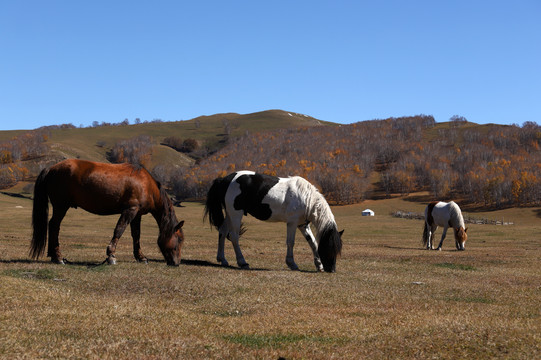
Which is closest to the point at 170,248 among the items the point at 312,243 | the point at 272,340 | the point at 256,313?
the point at 312,243

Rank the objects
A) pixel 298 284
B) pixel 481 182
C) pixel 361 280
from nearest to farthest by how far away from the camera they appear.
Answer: pixel 298 284 < pixel 361 280 < pixel 481 182

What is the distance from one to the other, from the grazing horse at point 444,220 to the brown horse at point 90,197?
2326 cm

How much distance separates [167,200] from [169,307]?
7982mm

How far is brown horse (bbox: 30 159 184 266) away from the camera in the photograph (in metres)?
17.2

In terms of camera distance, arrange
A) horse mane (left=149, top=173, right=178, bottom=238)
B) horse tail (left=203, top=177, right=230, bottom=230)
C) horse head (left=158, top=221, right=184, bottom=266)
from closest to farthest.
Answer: horse head (left=158, top=221, right=184, bottom=266)
horse mane (left=149, top=173, right=178, bottom=238)
horse tail (left=203, top=177, right=230, bottom=230)

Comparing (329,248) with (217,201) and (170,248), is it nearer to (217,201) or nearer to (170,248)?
(217,201)

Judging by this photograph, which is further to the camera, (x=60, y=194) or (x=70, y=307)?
(x=60, y=194)

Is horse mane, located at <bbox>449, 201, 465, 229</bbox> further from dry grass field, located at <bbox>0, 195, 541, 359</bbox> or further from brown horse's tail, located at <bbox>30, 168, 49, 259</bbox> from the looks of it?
brown horse's tail, located at <bbox>30, 168, 49, 259</bbox>

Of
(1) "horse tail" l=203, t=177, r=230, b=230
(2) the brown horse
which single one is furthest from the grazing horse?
(2) the brown horse

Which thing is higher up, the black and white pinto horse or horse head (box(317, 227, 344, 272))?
the black and white pinto horse

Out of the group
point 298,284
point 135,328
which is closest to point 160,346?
point 135,328

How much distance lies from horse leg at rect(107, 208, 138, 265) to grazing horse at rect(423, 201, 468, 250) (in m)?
24.2

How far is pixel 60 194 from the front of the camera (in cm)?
1742

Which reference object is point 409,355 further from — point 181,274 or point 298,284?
point 181,274
